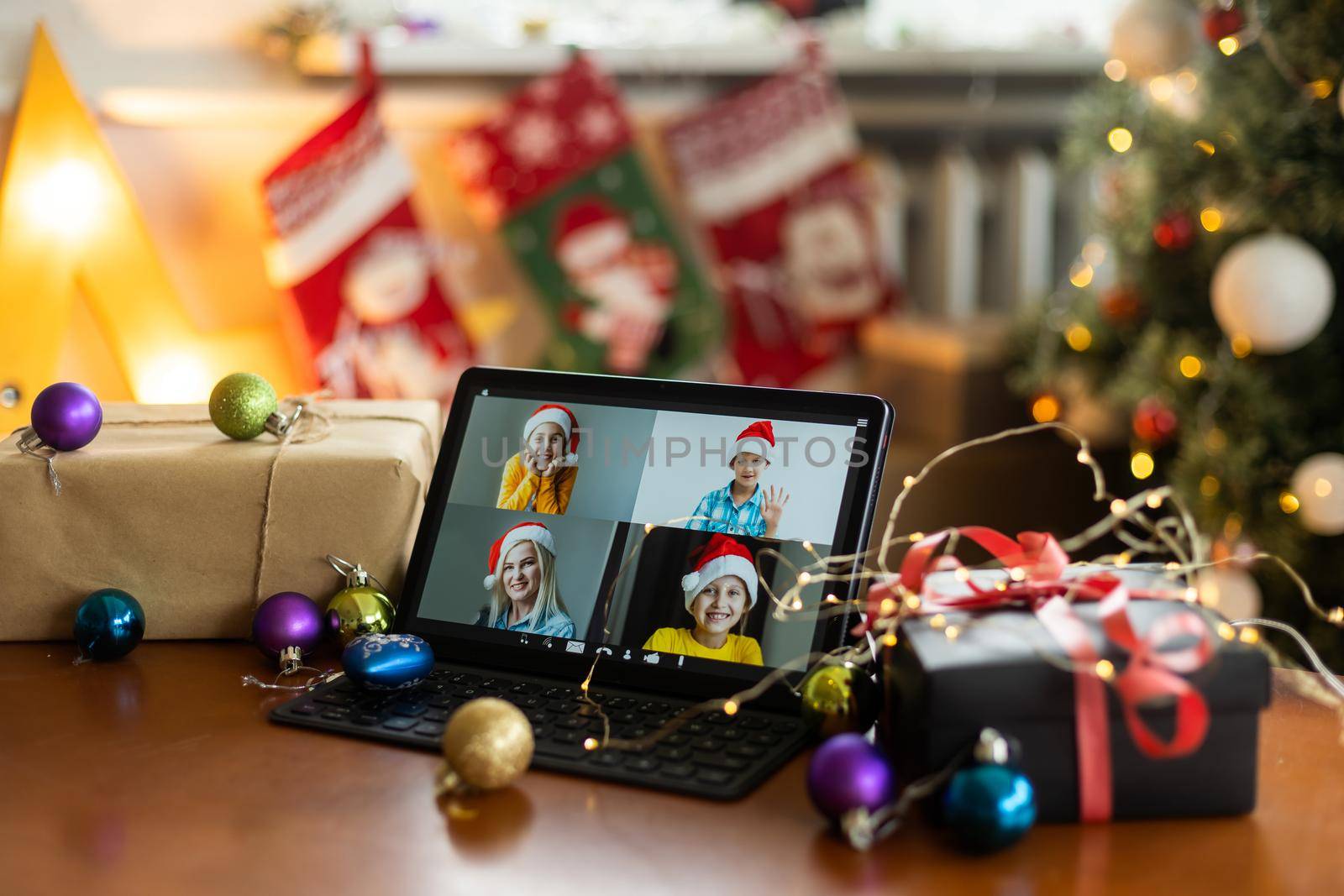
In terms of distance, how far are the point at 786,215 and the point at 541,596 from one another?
5.71 feet

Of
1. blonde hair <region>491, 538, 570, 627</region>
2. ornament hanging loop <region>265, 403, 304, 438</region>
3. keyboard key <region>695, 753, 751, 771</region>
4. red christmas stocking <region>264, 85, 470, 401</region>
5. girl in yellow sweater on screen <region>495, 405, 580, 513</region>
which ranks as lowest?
keyboard key <region>695, 753, 751, 771</region>

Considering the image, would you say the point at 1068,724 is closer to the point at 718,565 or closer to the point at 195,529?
the point at 718,565

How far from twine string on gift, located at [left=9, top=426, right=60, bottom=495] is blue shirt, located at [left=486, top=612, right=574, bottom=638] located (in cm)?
33

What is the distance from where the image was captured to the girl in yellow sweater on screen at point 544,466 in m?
0.82

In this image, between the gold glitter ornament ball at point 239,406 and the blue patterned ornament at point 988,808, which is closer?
the blue patterned ornament at point 988,808

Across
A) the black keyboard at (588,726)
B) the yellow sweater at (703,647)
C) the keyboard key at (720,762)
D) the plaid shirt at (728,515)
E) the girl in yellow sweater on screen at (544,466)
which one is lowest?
the keyboard key at (720,762)

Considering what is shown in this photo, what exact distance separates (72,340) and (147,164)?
0.38 m

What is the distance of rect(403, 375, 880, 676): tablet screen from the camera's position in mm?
750

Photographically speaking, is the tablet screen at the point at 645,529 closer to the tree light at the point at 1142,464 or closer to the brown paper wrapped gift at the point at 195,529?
the brown paper wrapped gift at the point at 195,529

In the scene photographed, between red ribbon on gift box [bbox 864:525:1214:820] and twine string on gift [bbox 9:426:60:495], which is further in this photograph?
twine string on gift [bbox 9:426:60:495]

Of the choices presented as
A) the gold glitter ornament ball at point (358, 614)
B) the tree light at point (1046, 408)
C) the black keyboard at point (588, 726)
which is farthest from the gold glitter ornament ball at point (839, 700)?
the tree light at point (1046, 408)

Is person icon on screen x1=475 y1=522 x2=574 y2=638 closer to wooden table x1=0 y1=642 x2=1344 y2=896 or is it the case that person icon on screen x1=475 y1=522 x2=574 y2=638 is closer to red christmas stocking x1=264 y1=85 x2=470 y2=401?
wooden table x1=0 y1=642 x2=1344 y2=896

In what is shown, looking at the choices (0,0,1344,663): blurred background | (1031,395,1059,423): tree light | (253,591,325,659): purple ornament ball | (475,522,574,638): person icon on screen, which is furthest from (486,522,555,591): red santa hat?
(1031,395,1059,423): tree light

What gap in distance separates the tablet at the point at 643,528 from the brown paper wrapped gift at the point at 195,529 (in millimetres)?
47
